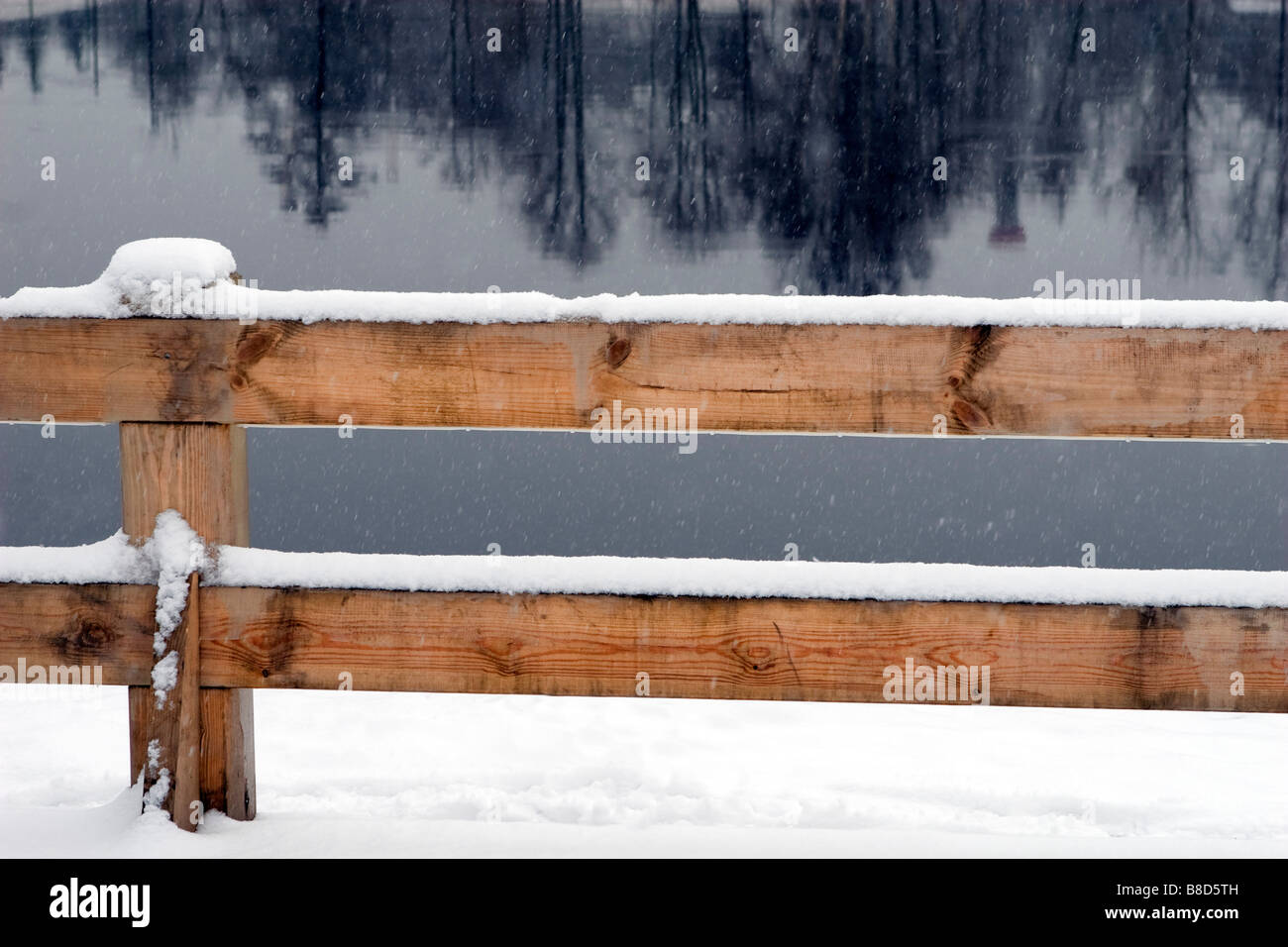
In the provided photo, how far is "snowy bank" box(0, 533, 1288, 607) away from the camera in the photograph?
1698 mm

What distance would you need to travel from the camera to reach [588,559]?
70.1 inches

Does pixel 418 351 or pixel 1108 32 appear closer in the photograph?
pixel 418 351

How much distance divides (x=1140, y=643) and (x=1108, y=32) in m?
4.03

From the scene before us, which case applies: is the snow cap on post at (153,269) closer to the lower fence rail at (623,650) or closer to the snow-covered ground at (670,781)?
the lower fence rail at (623,650)

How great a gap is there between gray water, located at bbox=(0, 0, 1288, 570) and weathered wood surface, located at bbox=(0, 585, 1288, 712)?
9.92ft

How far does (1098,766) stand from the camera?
3234mm

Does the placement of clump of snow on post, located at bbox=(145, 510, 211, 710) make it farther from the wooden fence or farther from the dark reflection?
the dark reflection

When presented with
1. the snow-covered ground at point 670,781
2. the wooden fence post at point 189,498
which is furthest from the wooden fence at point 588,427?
the snow-covered ground at point 670,781

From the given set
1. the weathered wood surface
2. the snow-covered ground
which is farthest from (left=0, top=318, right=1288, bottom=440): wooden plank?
the snow-covered ground

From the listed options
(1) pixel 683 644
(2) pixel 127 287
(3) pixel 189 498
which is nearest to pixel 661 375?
(1) pixel 683 644
